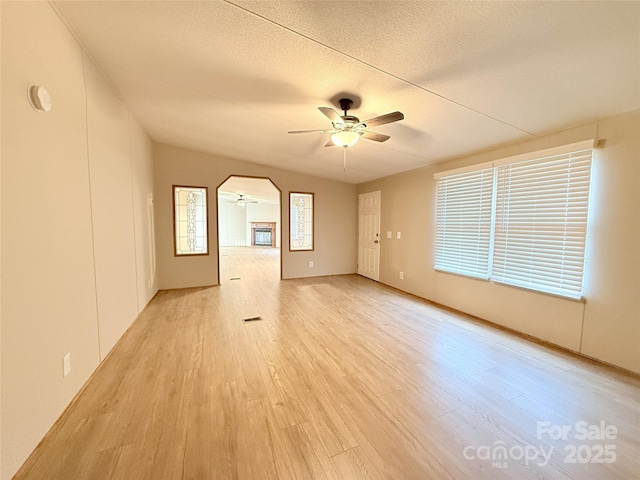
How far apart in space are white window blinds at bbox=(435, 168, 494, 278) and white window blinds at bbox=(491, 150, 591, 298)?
155 millimetres

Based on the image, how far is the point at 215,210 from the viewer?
502cm

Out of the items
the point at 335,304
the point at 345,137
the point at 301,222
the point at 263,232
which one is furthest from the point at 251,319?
the point at 263,232

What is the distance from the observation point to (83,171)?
1950mm

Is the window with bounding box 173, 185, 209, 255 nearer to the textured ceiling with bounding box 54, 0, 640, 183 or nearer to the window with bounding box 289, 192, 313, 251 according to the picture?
the window with bounding box 289, 192, 313, 251

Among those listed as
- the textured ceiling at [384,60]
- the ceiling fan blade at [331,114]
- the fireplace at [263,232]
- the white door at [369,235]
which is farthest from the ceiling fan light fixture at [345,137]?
the fireplace at [263,232]

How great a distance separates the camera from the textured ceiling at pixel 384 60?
1417 millimetres

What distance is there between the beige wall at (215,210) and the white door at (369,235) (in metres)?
0.24

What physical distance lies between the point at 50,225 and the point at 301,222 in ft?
15.4

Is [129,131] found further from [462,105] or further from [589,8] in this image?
[589,8]

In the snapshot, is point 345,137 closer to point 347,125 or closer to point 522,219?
point 347,125

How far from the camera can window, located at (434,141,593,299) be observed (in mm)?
2500

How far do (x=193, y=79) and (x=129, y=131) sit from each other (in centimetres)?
148

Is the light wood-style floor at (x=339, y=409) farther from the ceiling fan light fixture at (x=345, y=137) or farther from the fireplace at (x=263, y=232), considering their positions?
the fireplace at (x=263, y=232)

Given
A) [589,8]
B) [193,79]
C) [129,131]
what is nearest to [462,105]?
[589,8]
